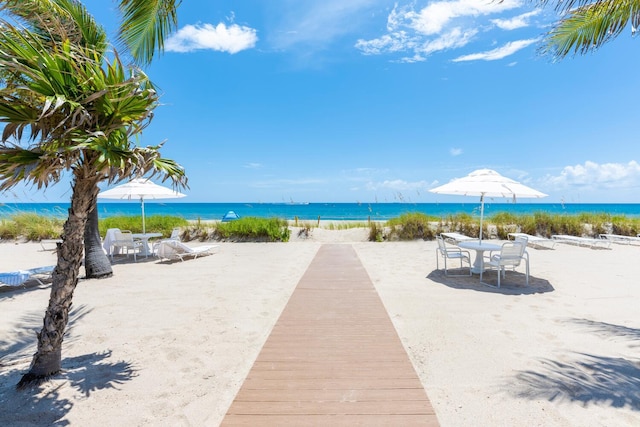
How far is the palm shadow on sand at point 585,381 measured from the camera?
264 cm

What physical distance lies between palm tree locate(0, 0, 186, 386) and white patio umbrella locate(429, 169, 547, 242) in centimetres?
568

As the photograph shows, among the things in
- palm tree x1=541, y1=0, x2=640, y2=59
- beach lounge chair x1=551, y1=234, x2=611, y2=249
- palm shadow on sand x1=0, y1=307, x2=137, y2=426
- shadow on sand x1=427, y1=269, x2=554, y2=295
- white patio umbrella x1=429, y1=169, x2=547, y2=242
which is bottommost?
shadow on sand x1=427, y1=269, x2=554, y2=295

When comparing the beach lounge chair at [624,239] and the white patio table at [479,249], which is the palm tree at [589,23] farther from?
the beach lounge chair at [624,239]

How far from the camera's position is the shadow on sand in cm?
600

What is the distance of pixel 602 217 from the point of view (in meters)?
14.8

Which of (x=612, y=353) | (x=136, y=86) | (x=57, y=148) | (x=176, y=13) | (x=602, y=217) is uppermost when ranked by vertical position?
(x=176, y=13)

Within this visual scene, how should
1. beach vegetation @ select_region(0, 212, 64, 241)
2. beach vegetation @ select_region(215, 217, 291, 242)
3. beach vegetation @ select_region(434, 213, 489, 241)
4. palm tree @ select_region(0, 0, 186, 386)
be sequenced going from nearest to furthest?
palm tree @ select_region(0, 0, 186, 386) → beach vegetation @ select_region(0, 212, 64, 241) → beach vegetation @ select_region(215, 217, 291, 242) → beach vegetation @ select_region(434, 213, 489, 241)

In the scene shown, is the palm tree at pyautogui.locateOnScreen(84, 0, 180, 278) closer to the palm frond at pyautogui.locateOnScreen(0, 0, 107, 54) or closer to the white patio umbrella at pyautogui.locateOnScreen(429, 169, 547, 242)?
the palm frond at pyautogui.locateOnScreen(0, 0, 107, 54)

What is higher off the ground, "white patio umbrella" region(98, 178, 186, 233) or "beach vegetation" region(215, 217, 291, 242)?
"white patio umbrella" region(98, 178, 186, 233)

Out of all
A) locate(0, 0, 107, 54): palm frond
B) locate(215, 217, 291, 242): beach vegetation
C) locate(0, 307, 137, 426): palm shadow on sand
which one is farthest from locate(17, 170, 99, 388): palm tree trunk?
locate(215, 217, 291, 242): beach vegetation

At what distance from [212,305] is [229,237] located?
8442mm

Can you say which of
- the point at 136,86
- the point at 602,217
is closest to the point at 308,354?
the point at 136,86

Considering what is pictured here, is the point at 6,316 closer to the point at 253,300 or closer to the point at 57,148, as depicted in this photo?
the point at 253,300

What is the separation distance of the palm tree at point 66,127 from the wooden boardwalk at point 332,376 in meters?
1.82
